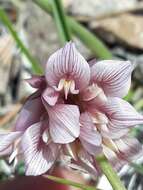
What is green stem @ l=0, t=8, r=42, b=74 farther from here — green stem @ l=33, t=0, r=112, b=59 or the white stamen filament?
the white stamen filament

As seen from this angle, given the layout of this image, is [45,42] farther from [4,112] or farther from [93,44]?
[93,44]

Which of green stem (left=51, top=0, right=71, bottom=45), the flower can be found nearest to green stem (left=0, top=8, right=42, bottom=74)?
green stem (left=51, top=0, right=71, bottom=45)

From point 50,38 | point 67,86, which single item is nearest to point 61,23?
point 67,86

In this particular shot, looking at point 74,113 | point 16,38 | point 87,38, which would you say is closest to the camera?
point 74,113

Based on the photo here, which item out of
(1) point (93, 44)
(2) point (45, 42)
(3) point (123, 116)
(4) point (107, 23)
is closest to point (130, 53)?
(4) point (107, 23)

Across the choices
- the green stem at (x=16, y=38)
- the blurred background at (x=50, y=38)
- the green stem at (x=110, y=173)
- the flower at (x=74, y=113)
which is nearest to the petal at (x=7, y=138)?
the flower at (x=74, y=113)

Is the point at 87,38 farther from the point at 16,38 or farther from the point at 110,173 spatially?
the point at 110,173
